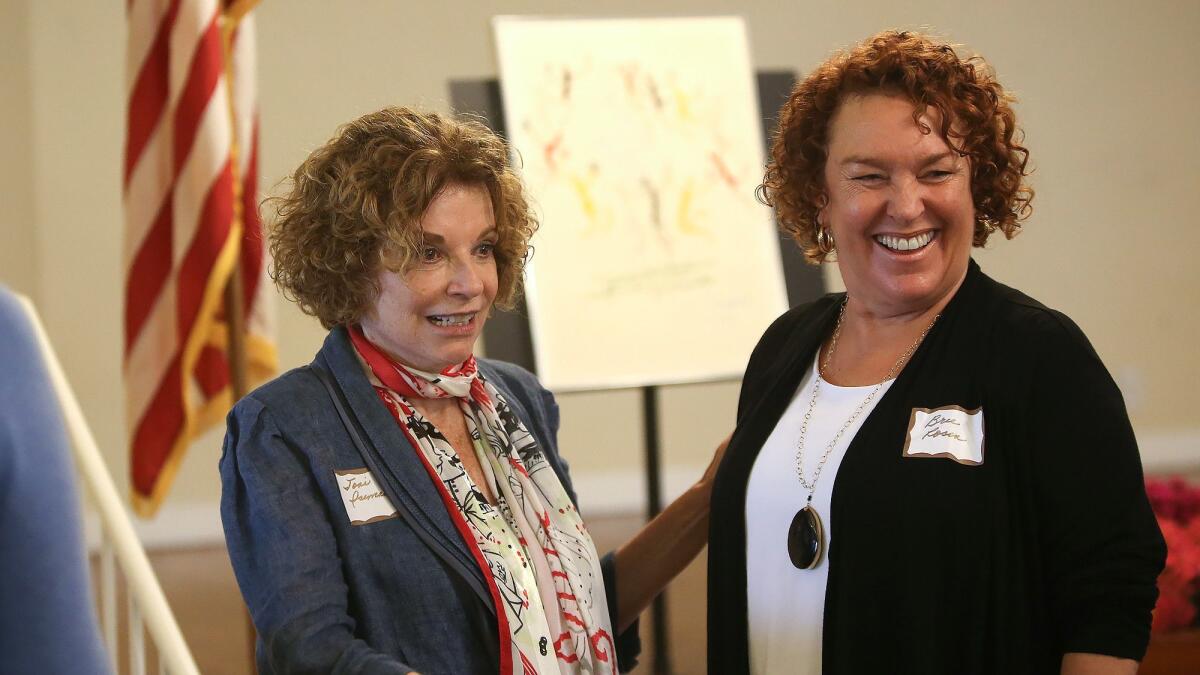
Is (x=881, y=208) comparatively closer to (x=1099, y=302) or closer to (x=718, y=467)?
(x=718, y=467)

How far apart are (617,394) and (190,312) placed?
340cm

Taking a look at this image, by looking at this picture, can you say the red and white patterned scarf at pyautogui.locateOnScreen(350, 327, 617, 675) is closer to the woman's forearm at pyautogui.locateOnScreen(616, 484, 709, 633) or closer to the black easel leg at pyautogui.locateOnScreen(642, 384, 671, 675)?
the woman's forearm at pyautogui.locateOnScreen(616, 484, 709, 633)

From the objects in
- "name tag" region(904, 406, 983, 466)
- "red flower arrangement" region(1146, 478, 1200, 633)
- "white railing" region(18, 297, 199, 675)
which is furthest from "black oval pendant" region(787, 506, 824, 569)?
"red flower arrangement" region(1146, 478, 1200, 633)

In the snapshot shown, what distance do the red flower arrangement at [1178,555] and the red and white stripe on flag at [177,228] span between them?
226 centimetres

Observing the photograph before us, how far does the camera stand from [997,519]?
1571 millimetres

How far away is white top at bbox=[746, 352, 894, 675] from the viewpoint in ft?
5.78

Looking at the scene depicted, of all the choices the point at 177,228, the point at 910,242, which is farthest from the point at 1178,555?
the point at 177,228

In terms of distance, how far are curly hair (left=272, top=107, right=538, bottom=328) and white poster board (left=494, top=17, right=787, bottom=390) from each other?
154 centimetres

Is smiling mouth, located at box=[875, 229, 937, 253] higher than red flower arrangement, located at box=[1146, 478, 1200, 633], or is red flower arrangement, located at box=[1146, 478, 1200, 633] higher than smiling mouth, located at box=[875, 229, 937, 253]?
smiling mouth, located at box=[875, 229, 937, 253]

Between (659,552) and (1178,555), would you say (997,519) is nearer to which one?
(659,552)

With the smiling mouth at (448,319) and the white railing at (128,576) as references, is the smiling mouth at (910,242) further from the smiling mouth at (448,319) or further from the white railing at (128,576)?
the white railing at (128,576)

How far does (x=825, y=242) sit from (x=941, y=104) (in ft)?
1.22

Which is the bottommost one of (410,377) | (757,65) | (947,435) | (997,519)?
(997,519)

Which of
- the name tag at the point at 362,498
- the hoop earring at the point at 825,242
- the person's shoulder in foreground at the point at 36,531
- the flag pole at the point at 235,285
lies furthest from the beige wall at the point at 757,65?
the person's shoulder in foreground at the point at 36,531
